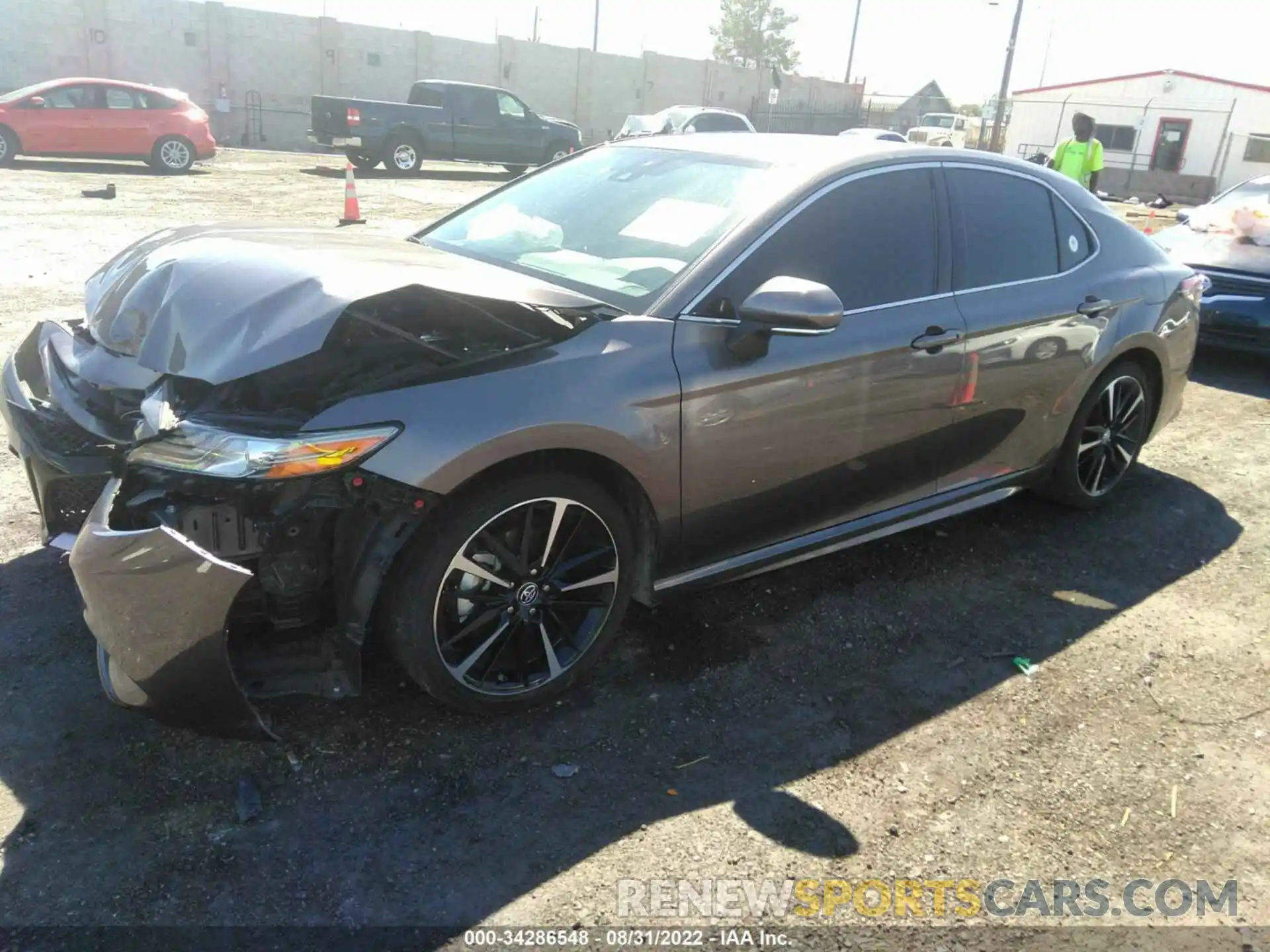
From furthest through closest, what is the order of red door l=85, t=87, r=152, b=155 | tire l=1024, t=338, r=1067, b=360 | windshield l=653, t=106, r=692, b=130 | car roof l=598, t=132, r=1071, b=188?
windshield l=653, t=106, r=692, b=130 → red door l=85, t=87, r=152, b=155 → tire l=1024, t=338, r=1067, b=360 → car roof l=598, t=132, r=1071, b=188

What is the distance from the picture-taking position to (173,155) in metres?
18.8

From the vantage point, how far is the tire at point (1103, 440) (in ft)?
15.2

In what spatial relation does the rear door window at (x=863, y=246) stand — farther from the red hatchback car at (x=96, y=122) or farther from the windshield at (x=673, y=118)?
the windshield at (x=673, y=118)

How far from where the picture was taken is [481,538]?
281 centimetres

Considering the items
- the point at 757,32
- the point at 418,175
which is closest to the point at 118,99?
the point at 418,175

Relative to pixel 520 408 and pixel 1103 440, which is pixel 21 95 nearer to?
pixel 520 408

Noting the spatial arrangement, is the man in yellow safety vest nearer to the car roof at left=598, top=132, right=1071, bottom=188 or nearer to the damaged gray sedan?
the car roof at left=598, top=132, right=1071, bottom=188

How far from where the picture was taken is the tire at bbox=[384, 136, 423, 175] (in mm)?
21266

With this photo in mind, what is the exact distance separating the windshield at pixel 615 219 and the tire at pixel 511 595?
2.40ft

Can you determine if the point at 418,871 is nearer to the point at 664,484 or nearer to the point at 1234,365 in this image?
the point at 664,484

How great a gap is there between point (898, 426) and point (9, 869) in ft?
9.99

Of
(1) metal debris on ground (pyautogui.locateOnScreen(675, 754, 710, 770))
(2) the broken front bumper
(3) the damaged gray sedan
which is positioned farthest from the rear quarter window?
(2) the broken front bumper

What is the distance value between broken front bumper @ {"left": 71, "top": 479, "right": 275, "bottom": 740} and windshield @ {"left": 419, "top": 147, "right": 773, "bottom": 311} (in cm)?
151

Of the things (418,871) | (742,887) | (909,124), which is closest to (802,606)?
(742,887)
